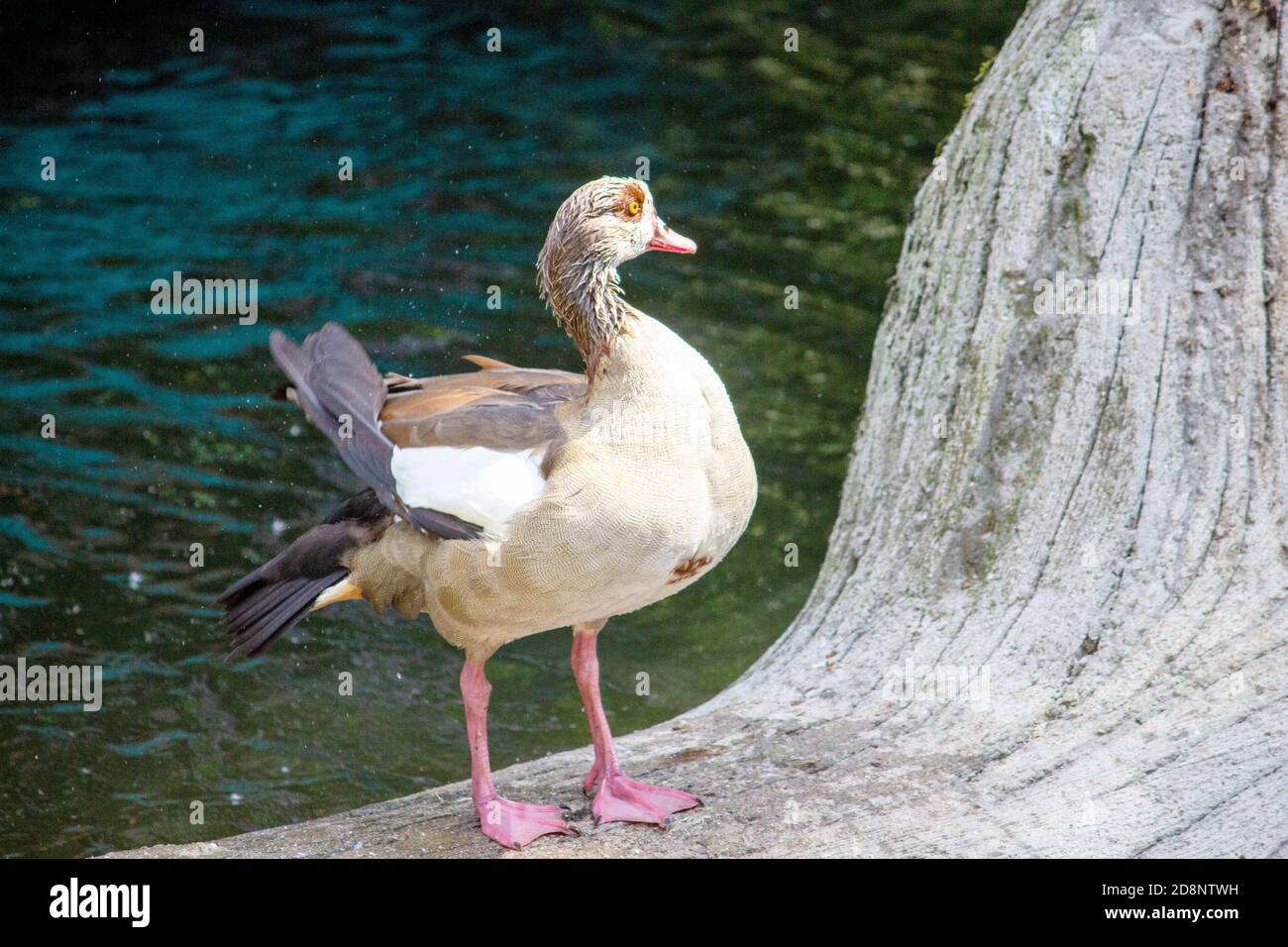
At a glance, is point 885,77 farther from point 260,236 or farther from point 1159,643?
point 1159,643

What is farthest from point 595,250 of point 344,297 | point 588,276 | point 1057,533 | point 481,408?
point 344,297

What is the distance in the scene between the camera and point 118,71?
549 inches

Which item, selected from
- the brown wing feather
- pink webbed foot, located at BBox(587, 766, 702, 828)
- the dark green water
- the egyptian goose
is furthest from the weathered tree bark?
the dark green water

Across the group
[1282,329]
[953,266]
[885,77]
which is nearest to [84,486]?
[953,266]

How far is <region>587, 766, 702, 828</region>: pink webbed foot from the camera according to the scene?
14.3 ft

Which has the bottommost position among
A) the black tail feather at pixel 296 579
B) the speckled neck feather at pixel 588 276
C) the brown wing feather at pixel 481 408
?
the black tail feather at pixel 296 579

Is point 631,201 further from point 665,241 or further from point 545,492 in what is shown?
point 545,492

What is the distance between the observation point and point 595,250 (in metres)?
4.54

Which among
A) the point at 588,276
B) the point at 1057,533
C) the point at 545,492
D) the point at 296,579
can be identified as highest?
the point at 588,276

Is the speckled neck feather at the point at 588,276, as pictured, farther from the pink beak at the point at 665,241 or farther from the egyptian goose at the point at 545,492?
the pink beak at the point at 665,241

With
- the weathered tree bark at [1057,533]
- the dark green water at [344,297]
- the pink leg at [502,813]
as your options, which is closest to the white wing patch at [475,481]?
the pink leg at [502,813]

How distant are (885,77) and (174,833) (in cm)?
1068

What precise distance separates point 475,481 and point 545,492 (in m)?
0.23

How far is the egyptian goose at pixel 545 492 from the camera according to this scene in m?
4.19
